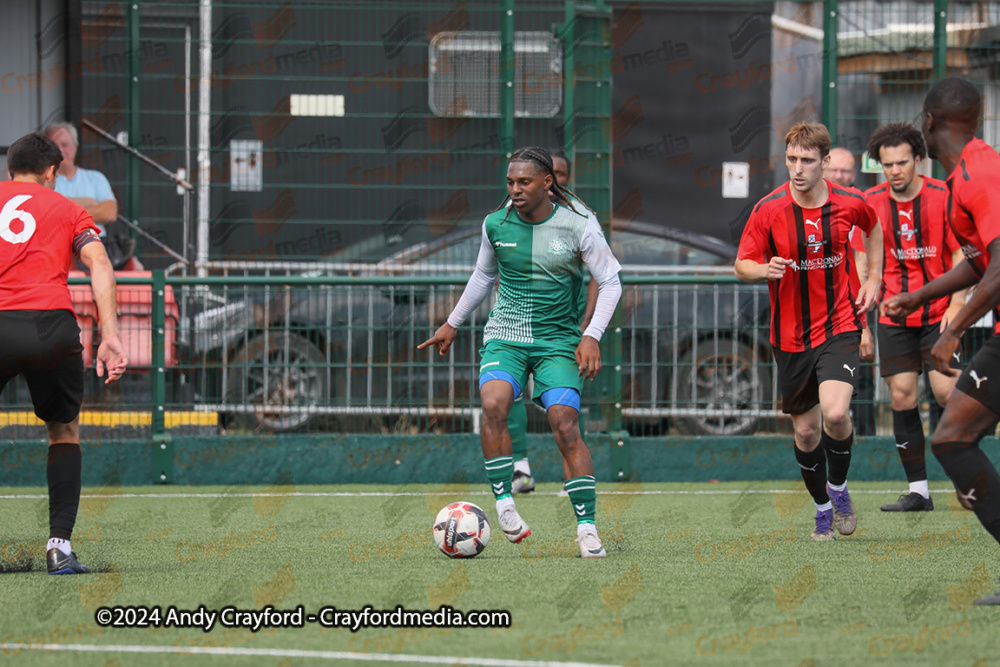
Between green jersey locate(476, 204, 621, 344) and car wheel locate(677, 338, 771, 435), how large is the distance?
3864 millimetres

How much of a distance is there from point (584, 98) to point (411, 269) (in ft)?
6.47

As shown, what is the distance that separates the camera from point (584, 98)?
11.2 metres

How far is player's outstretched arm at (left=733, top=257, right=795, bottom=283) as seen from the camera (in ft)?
22.5

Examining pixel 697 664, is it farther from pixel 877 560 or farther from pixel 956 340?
pixel 877 560

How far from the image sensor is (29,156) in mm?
6453

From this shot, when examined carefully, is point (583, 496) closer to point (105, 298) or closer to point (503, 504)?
point (503, 504)

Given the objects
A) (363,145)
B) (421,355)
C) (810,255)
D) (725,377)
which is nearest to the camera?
(810,255)

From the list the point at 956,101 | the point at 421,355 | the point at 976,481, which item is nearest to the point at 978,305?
the point at 976,481

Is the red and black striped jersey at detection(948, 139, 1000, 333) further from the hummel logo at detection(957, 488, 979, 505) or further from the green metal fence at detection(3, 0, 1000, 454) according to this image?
the green metal fence at detection(3, 0, 1000, 454)

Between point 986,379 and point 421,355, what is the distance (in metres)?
6.04

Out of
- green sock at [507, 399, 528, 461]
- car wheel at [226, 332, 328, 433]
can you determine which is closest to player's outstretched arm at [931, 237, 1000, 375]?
green sock at [507, 399, 528, 461]

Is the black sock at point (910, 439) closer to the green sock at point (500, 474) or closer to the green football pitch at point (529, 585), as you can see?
the green football pitch at point (529, 585)

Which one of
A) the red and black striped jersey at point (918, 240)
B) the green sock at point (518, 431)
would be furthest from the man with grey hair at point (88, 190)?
the red and black striped jersey at point (918, 240)

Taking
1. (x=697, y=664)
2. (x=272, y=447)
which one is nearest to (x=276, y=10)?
(x=272, y=447)
